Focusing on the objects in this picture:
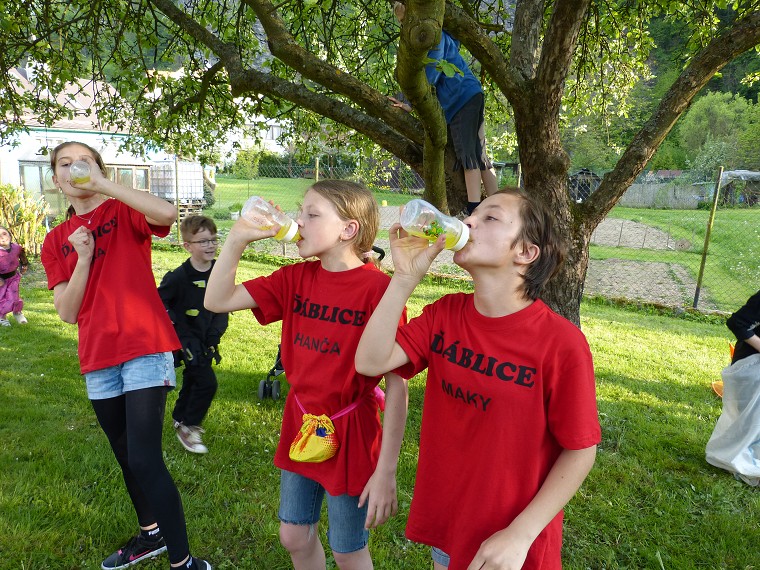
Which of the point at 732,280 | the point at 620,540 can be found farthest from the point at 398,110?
the point at 732,280

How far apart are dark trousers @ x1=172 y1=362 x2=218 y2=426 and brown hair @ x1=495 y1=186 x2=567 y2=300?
9.98ft

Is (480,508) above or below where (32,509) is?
above

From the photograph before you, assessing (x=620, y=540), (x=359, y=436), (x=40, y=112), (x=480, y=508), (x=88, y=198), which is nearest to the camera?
(x=480, y=508)

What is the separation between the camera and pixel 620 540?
2.98 metres

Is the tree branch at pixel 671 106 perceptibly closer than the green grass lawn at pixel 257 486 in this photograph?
No

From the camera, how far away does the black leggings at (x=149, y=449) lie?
7.36ft

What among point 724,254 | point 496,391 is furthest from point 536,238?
point 724,254

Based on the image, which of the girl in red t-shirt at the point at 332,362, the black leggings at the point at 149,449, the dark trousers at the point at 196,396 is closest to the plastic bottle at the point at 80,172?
the girl in red t-shirt at the point at 332,362

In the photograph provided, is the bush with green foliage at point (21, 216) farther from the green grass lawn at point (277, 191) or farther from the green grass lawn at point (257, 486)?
the green grass lawn at point (257, 486)

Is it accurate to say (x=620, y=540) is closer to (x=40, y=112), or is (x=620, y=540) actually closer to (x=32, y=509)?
(x=32, y=509)

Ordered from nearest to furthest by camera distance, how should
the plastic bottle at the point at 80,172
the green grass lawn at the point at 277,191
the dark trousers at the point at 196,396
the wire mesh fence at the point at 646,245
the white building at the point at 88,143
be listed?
1. the plastic bottle at the point at 80,172
2. the dark trousers at the point at 196,396
3. the wire mesh fence at the point at 646,245
4. the green grass lawn at the point at 277,191
5. the white building at the point at 88,143

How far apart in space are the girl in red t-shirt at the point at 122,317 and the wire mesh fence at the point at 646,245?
5449 millimetres

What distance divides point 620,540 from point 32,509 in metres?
3.30

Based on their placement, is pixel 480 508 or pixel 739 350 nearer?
pixel 480 508
